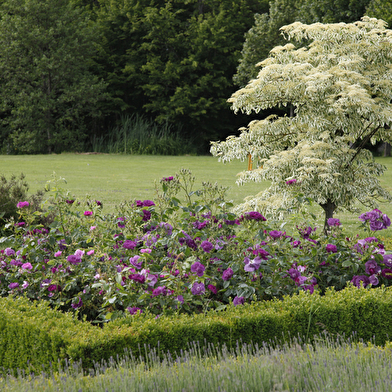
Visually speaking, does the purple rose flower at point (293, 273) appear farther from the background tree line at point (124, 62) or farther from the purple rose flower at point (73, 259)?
the background tree line at point (124, 62)

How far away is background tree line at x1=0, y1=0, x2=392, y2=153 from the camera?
25.0 m

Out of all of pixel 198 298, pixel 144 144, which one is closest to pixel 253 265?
pixel 198 298

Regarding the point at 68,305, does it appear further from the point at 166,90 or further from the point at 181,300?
the point at 166,90

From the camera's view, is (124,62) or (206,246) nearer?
(206,246)

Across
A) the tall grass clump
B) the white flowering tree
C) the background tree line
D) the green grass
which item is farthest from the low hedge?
the background tree line

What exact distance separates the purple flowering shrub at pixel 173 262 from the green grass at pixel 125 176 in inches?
142

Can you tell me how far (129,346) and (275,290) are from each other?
120 centimetres

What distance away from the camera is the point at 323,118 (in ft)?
19.7

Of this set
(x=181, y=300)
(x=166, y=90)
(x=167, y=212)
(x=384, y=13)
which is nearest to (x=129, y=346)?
(x=181, y=300)

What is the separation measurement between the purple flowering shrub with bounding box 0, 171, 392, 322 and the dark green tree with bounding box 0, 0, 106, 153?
22.4 metres

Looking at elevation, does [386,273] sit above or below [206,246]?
below

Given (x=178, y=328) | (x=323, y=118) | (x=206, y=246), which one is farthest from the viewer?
(x=323, y=118)

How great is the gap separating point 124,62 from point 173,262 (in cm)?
2773

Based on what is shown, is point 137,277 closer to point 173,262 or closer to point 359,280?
point 173,262
